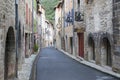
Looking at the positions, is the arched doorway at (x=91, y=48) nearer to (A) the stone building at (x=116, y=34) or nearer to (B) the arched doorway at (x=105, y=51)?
(B) the arched doorway at (x=105, y=51)

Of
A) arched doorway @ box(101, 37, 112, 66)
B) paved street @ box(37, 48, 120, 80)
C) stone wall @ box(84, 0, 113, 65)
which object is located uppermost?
stone wall @ box(84, 0, 113, 65)

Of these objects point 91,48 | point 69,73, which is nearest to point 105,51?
point 69,73

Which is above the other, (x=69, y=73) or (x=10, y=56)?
(x=10, y=56)

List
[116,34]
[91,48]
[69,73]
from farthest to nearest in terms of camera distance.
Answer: [91,48]
[69,73]
[116,34]

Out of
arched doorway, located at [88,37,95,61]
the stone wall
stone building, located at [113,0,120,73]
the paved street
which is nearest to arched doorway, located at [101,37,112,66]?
the stone wall

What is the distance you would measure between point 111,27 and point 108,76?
3655mm

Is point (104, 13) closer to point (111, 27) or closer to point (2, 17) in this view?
point (111, 27)

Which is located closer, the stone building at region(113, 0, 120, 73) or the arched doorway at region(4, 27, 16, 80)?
the arched doorway at region(4, 27, 16, 80)

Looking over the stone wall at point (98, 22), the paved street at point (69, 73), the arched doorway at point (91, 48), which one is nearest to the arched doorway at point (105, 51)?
the stone wall at point (98, 22)

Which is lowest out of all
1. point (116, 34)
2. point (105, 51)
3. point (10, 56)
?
point (105, 51)

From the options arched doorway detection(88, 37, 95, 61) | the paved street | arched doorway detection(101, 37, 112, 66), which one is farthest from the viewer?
arched doorway detection(88, 37, 95, 61)

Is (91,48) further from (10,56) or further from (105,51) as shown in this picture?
(10,56)

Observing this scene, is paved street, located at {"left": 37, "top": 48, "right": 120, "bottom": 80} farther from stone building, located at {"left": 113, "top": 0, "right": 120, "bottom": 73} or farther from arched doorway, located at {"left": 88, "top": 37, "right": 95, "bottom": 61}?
arched doorway, located at {"left": 88, "top": 37, "right": 95, "bottom": 61}

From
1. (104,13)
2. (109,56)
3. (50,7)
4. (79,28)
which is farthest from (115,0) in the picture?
(50,7)
